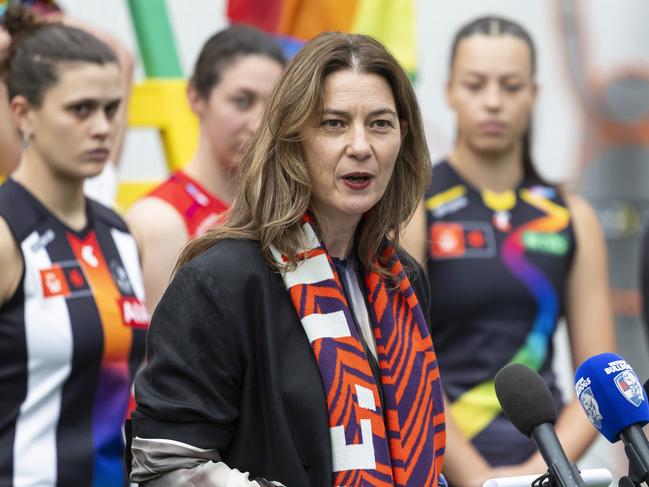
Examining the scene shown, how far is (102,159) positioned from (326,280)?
143cm

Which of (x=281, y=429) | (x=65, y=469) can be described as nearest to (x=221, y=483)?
(x=281, y=429)

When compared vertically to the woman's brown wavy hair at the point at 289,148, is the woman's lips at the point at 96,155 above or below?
below

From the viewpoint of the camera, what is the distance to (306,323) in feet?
9.80

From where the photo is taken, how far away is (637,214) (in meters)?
7.32

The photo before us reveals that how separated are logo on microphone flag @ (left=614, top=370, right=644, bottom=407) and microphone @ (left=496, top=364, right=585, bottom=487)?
13 cm

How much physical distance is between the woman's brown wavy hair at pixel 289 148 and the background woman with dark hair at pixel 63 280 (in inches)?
37.9

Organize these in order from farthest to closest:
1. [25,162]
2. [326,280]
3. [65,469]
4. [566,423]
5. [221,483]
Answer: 1. [566,423]
2. [25,162]
3. [65,469]
4. [326,280]
5. [221,483]

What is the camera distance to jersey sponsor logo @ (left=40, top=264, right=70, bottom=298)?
3.96 m

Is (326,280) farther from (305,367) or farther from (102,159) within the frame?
(102,159)

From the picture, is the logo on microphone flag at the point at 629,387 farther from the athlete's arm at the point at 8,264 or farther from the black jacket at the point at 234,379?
the athlete's arm at the point at 8,264

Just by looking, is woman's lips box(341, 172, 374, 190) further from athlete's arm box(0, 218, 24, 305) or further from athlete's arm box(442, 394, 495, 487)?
athlete's arm box(442, 394, 495, 487)

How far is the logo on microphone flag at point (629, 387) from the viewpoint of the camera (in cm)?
263

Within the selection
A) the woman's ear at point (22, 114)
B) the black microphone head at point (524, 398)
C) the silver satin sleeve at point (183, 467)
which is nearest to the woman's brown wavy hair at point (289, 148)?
the silver satin sleeve at point (183, 467)

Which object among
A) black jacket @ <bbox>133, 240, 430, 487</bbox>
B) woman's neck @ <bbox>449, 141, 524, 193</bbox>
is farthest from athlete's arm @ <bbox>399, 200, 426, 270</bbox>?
black jacket @ <bbox>133, 240, 430, 487</bbox>
